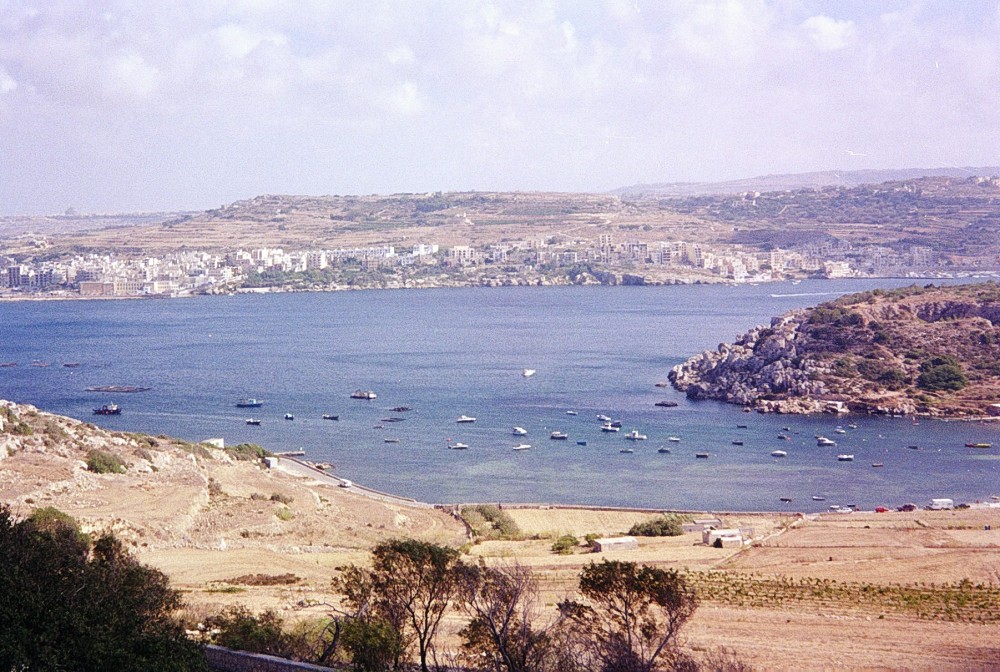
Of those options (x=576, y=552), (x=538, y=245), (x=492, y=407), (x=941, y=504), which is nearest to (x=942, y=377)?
(x=492, y=407)

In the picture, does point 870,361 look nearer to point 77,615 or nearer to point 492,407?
point 492,407

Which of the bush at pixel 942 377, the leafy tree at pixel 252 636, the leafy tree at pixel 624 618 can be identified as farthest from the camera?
the bush at pixel 942 377

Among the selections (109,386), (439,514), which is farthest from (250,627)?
(109,386)

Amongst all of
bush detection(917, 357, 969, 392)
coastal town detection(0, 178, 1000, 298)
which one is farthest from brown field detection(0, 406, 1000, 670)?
coastal town detection(0, 178, 1000, 298)

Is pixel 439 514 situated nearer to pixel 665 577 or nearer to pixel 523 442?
pixel 523 442

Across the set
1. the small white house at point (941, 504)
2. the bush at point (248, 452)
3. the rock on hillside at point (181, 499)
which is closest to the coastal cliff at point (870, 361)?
the small white house at point (941, 504)

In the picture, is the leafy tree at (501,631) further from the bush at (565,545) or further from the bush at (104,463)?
the bush at (104,463)
